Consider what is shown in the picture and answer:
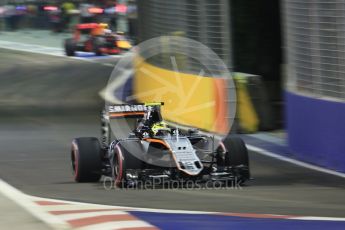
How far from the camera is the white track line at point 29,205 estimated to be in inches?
331

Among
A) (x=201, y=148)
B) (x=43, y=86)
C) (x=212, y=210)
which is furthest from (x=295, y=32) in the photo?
(x=43, y=86)

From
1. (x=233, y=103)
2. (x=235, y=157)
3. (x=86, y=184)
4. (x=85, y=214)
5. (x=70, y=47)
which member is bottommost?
(x=70, y=47)

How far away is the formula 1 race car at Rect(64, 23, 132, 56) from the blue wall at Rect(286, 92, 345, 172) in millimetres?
22387

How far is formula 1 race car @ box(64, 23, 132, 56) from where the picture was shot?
3659 cm

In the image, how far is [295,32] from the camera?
14438mm

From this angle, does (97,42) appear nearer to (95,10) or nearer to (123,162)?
(95,10)

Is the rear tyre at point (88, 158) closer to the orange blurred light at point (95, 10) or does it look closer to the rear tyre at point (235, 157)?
the rear tyre at point (235, 157)

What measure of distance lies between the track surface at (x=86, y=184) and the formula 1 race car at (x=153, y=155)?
0.68 feet

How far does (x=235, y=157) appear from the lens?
11.2 metres

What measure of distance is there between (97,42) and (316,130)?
24562 mm

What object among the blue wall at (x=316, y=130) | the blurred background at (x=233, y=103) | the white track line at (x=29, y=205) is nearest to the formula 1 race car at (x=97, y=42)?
the blurred background at (x=233, y=103)

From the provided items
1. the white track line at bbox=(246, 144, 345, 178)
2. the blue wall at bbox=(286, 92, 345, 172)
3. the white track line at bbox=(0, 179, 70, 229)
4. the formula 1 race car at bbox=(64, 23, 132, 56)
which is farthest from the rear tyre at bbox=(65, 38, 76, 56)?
the white track line at bbox=(0, 179, 70, 229)

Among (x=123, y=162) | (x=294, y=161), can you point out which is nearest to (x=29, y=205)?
(x=123, y=162)

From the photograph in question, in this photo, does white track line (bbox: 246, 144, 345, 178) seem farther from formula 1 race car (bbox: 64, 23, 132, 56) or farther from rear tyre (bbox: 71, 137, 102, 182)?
formula 1 race car (bbox: 64, 23, 132, 56)
